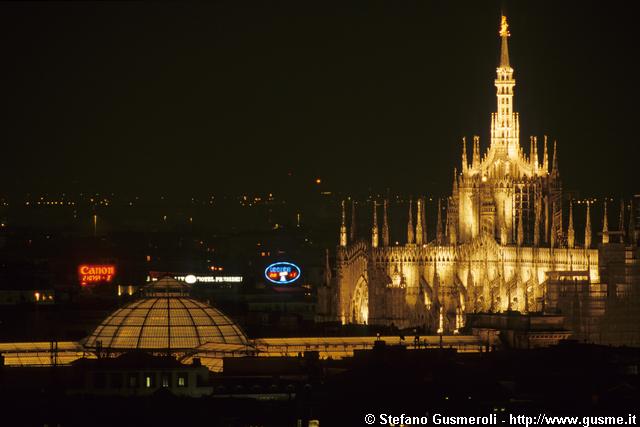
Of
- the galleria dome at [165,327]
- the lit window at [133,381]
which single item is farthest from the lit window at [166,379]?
the galleria dome at [165,327]

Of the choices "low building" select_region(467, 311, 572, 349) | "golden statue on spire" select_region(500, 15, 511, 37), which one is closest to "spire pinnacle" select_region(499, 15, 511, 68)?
"golden statue on spire" select_region(500, 15, 511, 37)

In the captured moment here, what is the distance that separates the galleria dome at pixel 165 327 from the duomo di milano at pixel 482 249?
30257mm

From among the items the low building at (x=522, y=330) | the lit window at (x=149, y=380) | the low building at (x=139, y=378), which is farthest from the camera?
the low building at (x=522, y=330)

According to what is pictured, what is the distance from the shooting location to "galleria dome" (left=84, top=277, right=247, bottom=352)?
129 m

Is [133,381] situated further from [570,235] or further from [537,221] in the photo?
[537,221]

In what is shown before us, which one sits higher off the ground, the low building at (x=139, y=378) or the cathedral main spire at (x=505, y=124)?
the cathedral main spire at (x=505, y=124)

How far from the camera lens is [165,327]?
426 feet

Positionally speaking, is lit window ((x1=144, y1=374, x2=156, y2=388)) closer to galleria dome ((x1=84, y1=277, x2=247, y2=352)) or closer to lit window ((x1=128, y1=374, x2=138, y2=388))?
lit window ((x1=128, y1=374, x2=138, y2=388))

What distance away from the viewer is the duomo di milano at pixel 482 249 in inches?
6457

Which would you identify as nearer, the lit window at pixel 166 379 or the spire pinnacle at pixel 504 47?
the lit window at pixel 166 379

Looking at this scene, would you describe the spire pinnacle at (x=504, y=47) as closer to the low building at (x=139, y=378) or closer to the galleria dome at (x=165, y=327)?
the galleria dome at (x=165, y=327)

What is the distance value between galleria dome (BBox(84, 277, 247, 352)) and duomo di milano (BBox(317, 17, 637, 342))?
30257 millimetres

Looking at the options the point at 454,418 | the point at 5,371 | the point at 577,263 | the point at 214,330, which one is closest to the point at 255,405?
the point at 454,418

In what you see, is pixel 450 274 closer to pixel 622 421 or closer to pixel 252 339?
pixel 252 339
